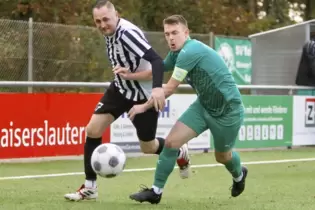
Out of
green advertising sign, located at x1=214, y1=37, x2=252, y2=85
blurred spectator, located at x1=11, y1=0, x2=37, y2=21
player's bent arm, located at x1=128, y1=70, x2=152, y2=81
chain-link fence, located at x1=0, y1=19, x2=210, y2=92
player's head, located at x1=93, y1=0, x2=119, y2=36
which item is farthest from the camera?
blurred spectator, located at x1=11, y1=0, x2=37, y2=21

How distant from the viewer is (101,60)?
17.3 m

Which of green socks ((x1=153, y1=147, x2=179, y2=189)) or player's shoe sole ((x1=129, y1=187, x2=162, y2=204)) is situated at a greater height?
green socks ((x1=153, y1=147, x2=179, y2=189))

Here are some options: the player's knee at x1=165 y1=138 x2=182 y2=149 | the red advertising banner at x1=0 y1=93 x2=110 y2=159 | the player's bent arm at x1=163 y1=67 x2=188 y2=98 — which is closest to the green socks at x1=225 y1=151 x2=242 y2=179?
the player's knee at x1=165 y1=138 x2=182 y2=149

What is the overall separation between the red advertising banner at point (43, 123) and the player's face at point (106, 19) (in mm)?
5579

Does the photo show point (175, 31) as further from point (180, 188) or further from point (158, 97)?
point (180, 188)

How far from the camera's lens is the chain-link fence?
15.9m

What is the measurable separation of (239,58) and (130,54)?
1227 cm

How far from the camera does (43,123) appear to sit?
14.6 metres

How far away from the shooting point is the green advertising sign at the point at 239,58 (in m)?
20.9

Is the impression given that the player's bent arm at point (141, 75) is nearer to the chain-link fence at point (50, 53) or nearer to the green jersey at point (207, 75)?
the green jersey at point (207, 75)

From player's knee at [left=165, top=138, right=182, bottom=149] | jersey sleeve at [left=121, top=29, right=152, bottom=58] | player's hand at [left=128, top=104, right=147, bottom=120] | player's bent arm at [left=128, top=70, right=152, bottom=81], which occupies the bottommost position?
player's knee at [left=165, top=138, right=182, bottom=149]

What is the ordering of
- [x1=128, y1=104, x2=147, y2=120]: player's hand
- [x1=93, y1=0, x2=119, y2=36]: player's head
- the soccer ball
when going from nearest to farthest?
[x1=128, y1=104, x2=147, y2=120]: player's hand
the soccer ball
[x1=93, y1=0, x2=119, y2=36]: player's head

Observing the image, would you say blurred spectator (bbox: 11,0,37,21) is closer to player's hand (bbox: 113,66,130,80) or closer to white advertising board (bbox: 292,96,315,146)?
white advertising board (bbox: 292,96,315,146)

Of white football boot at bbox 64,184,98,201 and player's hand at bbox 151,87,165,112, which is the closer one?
player's hand at bbox 151,87,165,112
